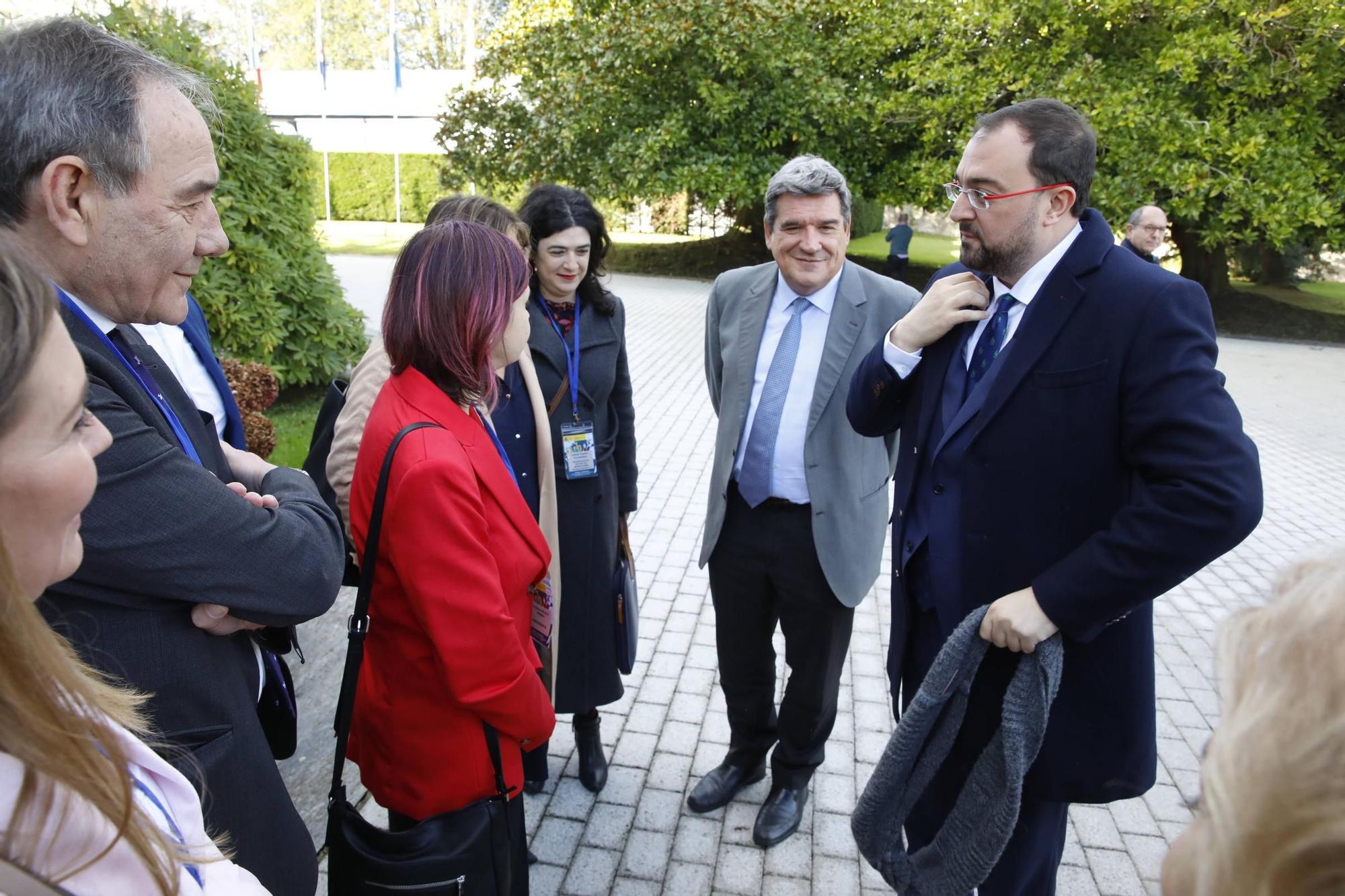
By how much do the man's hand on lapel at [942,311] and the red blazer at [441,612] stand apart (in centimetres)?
109

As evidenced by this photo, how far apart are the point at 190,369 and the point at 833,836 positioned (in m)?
2.59

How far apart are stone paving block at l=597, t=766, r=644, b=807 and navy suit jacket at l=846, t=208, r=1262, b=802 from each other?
164 cm

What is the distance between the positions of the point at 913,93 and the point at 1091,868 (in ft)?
44.7

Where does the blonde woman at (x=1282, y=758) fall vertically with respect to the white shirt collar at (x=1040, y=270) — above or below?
below

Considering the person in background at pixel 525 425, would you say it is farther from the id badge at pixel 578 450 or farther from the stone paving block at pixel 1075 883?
the stone paving block at pixel 1075 883

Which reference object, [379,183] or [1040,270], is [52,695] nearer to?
[1040,270]

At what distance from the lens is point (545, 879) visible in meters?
2.92

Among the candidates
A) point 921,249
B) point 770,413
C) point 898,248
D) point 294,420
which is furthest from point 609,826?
point 921,249

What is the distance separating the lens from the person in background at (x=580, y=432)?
3.18m

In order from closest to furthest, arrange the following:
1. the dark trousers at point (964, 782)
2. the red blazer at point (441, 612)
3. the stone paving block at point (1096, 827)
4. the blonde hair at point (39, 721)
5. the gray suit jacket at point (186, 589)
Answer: the blonde hair at point (39, 721) → the gray suit jacket at point (186, 589) → the red blazer at point (441, 612) → the dark trousers at point (964, 782) → the stone paving block at point (1096, 827)

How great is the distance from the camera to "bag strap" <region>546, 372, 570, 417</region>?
3.15m

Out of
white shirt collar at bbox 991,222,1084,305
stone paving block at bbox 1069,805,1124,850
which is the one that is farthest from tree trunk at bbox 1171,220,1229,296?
white shirt collar at bbox 991,222,1084,305

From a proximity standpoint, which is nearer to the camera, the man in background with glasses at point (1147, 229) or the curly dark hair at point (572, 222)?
the curly dark hair at point (572, 222)

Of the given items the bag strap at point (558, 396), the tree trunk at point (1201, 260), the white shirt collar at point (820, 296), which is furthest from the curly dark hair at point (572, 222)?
the tree trunk at point (1201, 260)
